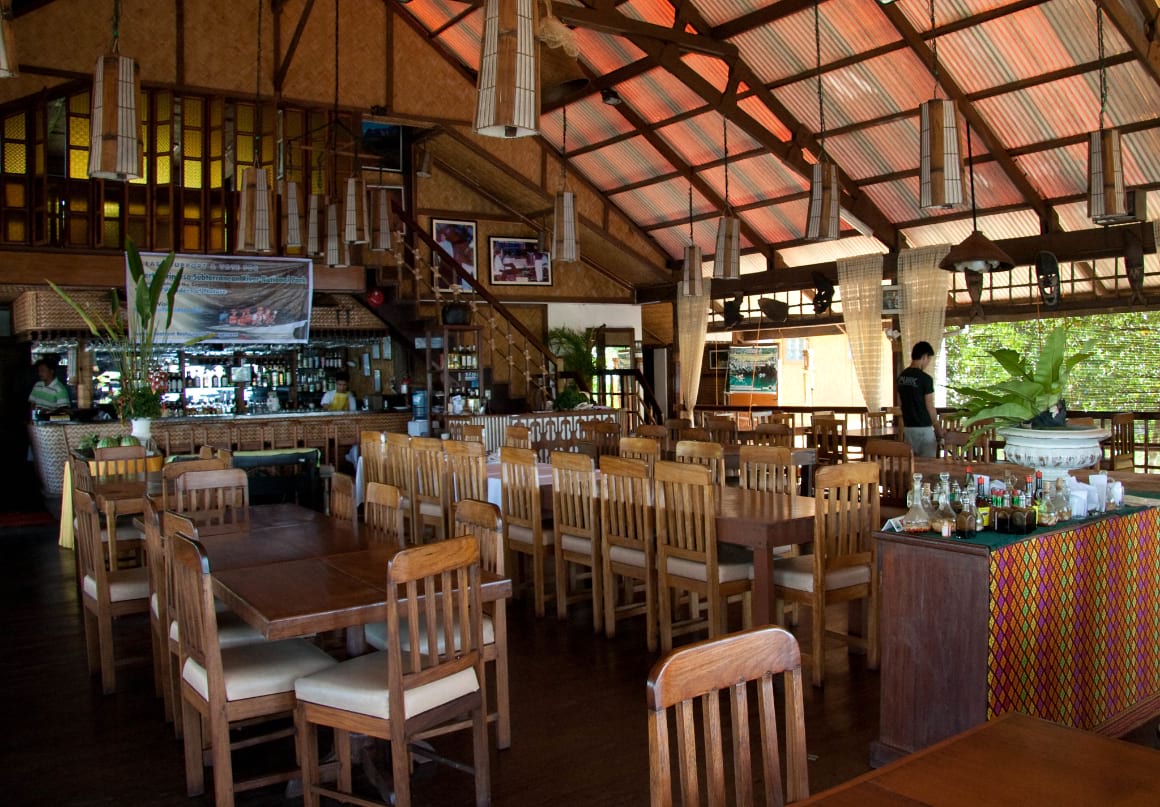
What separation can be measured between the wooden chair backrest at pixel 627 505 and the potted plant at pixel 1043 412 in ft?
5.80

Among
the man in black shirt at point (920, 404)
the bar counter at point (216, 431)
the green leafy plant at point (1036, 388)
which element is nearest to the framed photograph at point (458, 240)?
the bar counter at point (216, 431)

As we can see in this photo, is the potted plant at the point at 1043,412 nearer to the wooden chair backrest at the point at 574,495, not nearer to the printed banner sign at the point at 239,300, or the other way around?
the wooden chair backrest at the point at 574,495

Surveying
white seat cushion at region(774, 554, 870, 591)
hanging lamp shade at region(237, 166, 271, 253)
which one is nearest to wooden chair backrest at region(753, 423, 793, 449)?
white seat cushion at region(774, 554, 870, 591)

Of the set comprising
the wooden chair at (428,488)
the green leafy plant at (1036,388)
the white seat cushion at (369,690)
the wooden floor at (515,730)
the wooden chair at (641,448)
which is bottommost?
the wooden floor at (515,730)

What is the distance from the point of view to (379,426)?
473 inches

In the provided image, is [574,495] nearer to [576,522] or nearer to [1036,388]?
[576,522]

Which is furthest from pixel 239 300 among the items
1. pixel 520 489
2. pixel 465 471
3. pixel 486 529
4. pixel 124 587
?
pixel 486 529

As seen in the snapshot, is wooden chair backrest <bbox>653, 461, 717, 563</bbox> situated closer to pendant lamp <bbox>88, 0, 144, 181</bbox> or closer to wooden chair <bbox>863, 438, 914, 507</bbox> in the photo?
wooden chair <bbox>863, 438, 914, 507</bbox>

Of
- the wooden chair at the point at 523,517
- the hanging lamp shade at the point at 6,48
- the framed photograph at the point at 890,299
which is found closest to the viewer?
the hanging lamp shade at the point at 6,48

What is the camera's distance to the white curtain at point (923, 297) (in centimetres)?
1145

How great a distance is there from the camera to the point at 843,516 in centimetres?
447

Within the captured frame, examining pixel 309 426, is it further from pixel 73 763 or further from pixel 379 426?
pixel 73 763

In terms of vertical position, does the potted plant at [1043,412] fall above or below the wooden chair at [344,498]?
above

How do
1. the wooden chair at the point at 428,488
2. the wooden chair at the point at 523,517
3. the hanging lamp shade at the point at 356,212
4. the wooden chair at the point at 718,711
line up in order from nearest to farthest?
the wooden chair at the point at 718,711 → the wooden chair at the point at 523,517 → the wooden chair at the point at 428,488 → the hanging lamp shade at the point at 356,212
